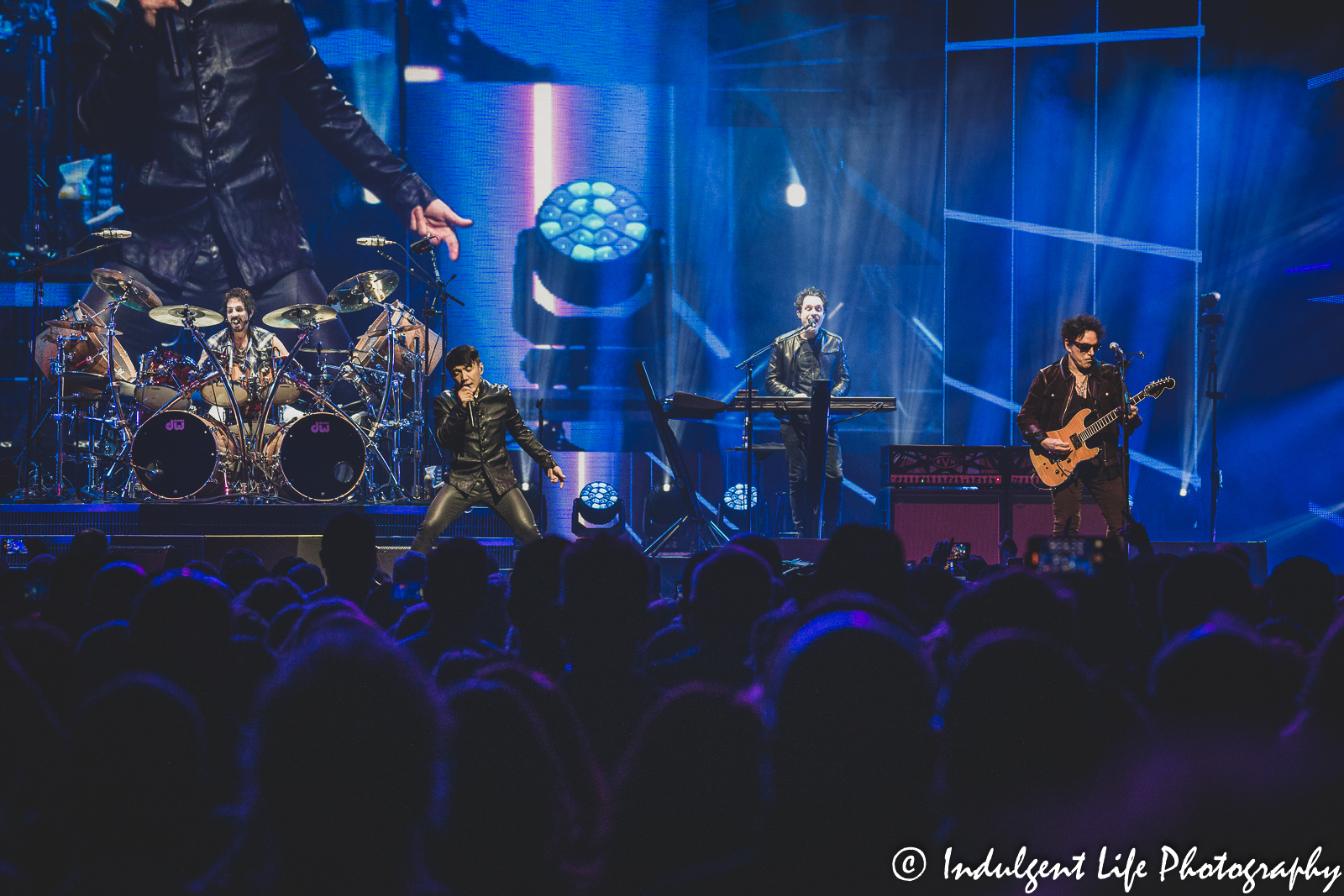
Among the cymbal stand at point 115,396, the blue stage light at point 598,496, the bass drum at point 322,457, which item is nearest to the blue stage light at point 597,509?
the blue stage light at point 598,496

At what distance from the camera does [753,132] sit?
12.1 meters

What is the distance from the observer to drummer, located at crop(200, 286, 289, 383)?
379 inches

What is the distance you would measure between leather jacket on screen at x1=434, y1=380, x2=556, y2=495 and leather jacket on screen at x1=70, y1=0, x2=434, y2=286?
18.6 feet

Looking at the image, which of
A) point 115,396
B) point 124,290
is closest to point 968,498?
point 115,396

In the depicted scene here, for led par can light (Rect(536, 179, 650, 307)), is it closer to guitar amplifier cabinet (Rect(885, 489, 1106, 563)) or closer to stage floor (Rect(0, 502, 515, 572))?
stage floor (Rect(0, 502, 515, 572))

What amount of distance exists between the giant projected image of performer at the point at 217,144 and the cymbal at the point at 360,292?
2.00m

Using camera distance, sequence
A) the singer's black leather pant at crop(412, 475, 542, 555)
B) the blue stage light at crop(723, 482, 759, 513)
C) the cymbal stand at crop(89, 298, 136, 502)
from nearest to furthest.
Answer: the singer's black leather pant at crop(412, 475, 542, 555)
the cymbal stand at crop(89, 298, 136, 502)
the blue stage light at crop(723, 482, 759, 513)

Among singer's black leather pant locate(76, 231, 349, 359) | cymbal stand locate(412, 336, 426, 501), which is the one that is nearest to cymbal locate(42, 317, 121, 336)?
singer's black leather pant locate(76, 231, 349, 359)

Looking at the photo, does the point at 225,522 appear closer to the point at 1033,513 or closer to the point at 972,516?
the point at 972,516

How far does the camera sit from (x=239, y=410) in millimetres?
9266

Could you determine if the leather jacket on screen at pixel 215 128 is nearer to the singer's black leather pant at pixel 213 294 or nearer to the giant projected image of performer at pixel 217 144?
the giant projected image of performer at pixel 217 144

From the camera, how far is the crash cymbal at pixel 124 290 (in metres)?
9.59

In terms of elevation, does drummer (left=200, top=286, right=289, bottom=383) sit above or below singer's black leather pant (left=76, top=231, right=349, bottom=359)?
below

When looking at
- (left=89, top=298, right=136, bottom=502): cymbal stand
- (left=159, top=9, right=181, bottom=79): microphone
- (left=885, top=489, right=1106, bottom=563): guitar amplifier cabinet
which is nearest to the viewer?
(left=885, top=489, right=1106, bottom=563): guitar amplifier cabinet
